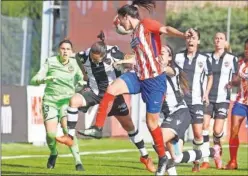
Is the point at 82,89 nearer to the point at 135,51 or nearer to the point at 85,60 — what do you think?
the point at 85,60

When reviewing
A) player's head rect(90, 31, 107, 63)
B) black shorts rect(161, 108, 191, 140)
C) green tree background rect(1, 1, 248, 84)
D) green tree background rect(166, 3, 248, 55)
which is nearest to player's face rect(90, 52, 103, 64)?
player's head rect(90, 31, 107, 63)

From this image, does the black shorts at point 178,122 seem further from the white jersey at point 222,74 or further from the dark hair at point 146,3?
the white jersey at point 222,74

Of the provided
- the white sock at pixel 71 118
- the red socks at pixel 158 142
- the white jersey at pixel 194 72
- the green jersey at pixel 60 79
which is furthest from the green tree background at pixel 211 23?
the red socks at pixel 158 142

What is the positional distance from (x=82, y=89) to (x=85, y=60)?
56cm

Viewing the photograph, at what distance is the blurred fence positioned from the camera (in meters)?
30.6

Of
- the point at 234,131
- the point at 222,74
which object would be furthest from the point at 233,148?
the point at 222,74

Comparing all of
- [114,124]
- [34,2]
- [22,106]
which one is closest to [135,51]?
[22,106]

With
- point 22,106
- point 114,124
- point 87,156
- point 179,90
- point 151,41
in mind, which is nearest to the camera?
point 151,41

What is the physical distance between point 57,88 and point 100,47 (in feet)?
6.19

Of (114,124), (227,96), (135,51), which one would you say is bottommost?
(114,124)

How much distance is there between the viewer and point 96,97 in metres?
17.5

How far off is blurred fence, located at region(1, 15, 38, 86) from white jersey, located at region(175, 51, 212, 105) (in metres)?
12.4

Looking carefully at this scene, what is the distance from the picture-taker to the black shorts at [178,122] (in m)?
15.1

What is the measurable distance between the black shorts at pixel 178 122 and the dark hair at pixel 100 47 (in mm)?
2281
